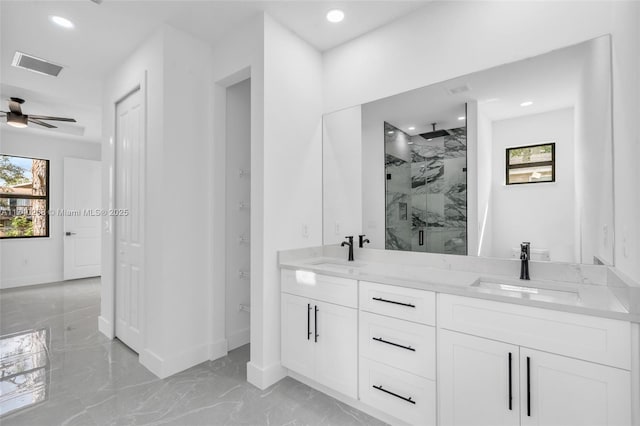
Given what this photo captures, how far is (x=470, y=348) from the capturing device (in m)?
1.56

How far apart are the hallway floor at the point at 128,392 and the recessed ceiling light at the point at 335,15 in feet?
9.07

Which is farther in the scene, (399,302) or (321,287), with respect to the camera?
(321,287)

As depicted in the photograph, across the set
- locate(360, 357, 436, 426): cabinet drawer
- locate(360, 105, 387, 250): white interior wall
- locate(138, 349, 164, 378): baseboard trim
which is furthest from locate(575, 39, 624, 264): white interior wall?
locate(138, 349, 164, 378): baseboard trim

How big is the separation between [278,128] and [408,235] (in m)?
1.31

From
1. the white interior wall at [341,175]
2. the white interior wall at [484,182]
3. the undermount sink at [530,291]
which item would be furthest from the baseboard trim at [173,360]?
the white interior wall at [484,182]

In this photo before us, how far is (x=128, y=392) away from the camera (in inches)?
87.4

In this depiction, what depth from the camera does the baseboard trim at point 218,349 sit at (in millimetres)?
2750

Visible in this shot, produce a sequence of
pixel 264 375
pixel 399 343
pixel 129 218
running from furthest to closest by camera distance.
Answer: pixel 129 218 → pixel 264 375 → pixel 399 343

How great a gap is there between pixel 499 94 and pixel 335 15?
1310 millimetres

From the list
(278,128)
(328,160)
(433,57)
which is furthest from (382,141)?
(278,128)

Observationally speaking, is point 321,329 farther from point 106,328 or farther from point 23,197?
point 23,197

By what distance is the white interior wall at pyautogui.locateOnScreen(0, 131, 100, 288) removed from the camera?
536 cm

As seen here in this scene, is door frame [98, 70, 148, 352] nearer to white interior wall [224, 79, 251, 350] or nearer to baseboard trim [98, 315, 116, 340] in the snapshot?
baseboard trim [98, 315, 116, 340]

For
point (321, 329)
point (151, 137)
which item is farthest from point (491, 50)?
point (151, 137)
